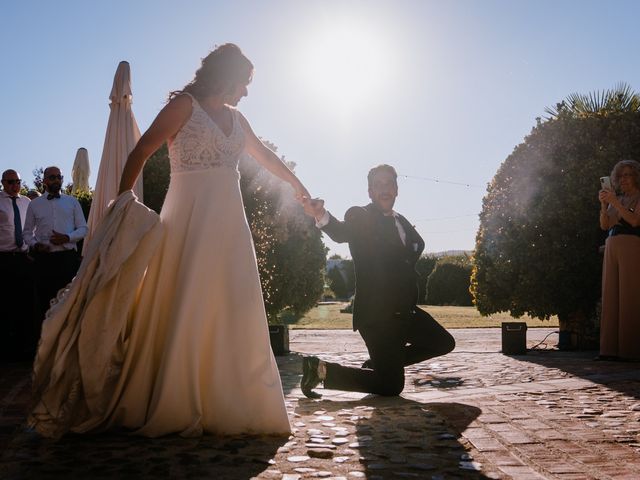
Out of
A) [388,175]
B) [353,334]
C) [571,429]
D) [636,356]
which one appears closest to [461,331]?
[353,334]

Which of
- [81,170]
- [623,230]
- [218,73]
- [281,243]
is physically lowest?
[623,230]

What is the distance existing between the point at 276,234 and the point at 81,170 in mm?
5201

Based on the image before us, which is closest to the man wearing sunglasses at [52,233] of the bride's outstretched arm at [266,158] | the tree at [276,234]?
the tree at [276,234]

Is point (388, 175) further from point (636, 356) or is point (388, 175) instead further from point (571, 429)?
point (636, 356)

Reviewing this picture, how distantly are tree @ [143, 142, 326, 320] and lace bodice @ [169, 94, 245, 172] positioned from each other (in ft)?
22.9

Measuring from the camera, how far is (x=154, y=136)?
13.8 feet

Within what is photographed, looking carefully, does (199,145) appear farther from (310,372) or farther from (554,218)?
(554,218)

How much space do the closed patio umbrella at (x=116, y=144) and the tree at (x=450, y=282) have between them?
21671 millimetres

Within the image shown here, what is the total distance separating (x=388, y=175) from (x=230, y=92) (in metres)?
1.91

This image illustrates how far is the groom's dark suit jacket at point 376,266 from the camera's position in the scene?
18.7 ft

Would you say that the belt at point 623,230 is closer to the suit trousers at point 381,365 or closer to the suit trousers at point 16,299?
the suit trousers at point 381,365

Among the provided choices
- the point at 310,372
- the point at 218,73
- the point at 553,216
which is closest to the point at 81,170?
the point at 553,216

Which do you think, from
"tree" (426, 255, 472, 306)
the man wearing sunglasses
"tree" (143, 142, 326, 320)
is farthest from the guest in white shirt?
"tree" (426, 255, 472, 306)

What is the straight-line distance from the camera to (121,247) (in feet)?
13.3
